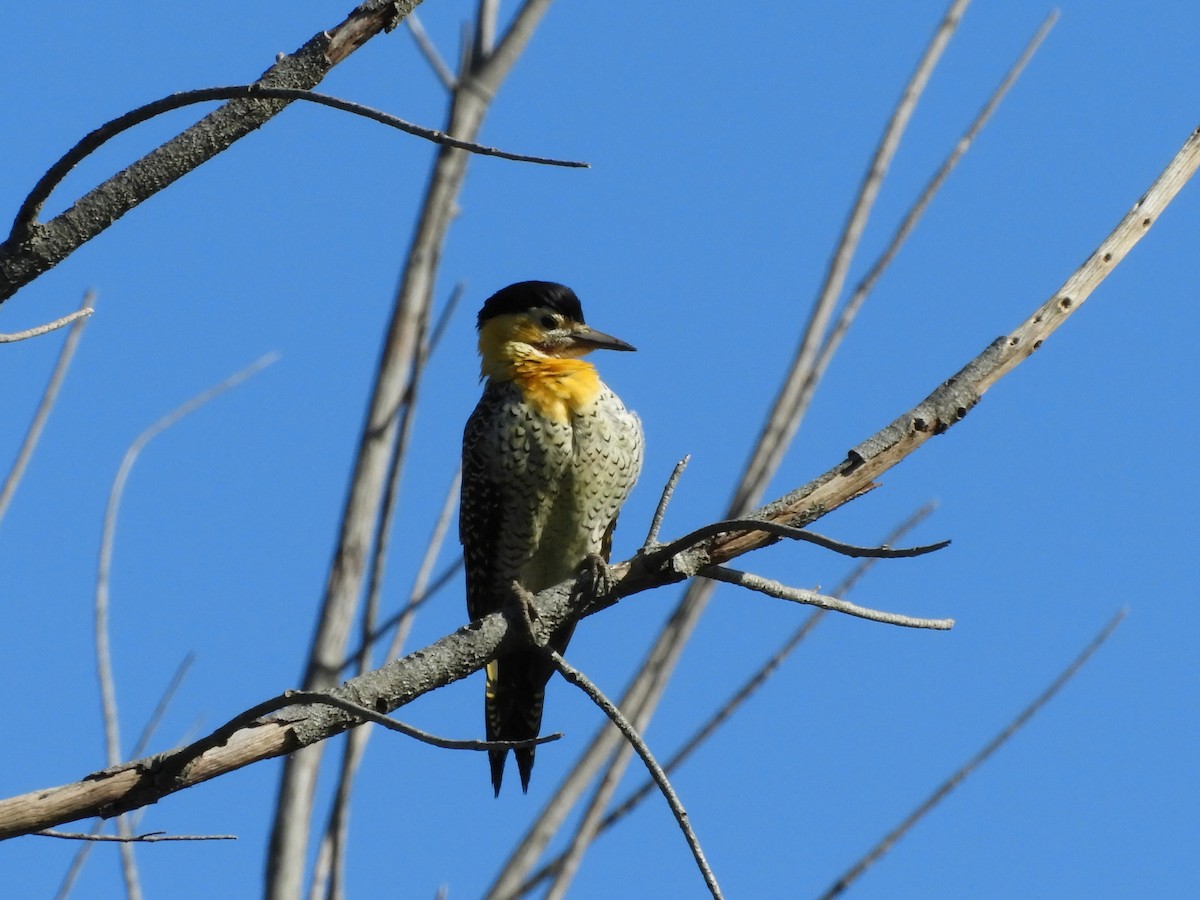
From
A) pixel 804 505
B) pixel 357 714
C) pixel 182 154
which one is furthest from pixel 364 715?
pixel 804 505

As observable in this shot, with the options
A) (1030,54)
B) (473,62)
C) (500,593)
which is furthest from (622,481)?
(1030,54)

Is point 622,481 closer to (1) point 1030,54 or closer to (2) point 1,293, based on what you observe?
(1) point 1030,54

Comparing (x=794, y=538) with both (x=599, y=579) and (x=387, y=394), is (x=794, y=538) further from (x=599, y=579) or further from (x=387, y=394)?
(x=387, y=394)

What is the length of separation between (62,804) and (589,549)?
325 centimetres

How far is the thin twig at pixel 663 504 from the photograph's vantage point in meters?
3.75

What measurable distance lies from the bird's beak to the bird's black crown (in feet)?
0.38

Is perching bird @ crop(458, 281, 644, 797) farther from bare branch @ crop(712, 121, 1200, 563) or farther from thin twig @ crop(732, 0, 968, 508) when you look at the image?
bare branch @ crop(712, 121, 1200, 563)

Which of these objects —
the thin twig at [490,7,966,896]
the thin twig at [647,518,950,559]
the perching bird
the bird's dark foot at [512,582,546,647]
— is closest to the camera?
the thin twig at [647,518,950,559]

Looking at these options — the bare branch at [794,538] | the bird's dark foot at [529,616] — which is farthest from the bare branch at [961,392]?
the bird's dark foot at [529,616]

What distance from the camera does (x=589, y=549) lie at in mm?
6066

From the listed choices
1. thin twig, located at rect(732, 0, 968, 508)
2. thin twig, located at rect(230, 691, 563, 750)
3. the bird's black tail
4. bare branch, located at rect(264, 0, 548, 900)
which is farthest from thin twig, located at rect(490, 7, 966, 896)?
thin twig, located at rect(230, 691, 563, 750)

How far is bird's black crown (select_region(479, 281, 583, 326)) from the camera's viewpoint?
6.56m

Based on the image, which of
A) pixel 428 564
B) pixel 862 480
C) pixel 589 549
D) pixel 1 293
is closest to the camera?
pixel 1 293

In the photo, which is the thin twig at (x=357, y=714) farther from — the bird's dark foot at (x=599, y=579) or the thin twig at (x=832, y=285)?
the thin twig at (x=832, y=285)
